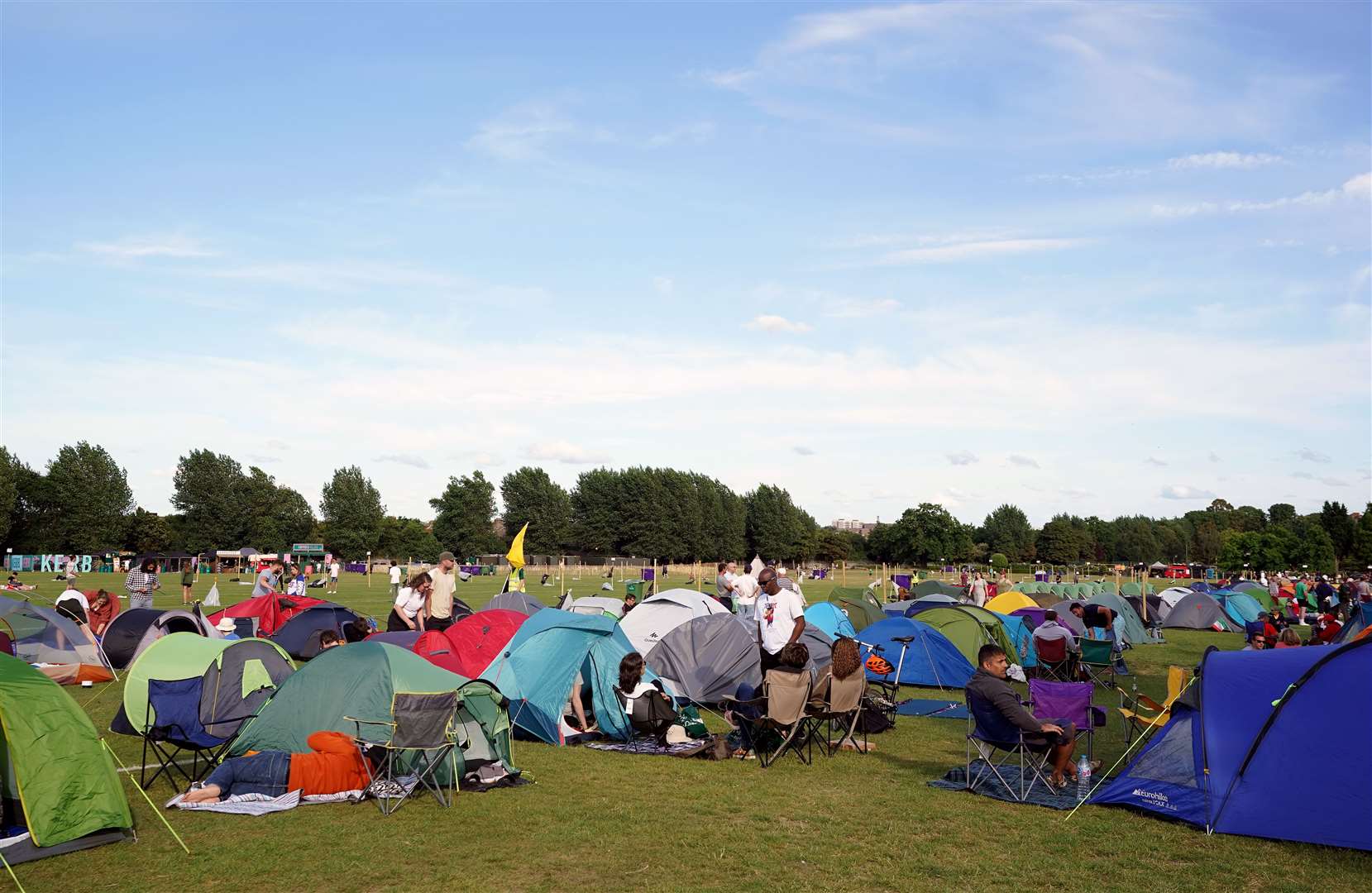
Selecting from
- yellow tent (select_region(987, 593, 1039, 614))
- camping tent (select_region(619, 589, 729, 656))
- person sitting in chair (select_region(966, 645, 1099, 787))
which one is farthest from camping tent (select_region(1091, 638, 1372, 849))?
yellow tent (select_region(987, 593, 1039, 614))

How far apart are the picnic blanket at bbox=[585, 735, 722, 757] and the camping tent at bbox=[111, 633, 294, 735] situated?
11.5ft

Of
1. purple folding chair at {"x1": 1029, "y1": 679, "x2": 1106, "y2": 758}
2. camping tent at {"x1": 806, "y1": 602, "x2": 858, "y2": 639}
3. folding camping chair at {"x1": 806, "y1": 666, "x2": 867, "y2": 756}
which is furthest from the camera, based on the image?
camping tent at {"x1": 806, "y1": 602, "x2": 858, "y2": 639}

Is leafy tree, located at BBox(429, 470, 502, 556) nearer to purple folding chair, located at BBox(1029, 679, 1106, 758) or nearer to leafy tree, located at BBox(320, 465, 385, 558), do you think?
leafy tree, located at BBox(320, 465, 385, 558)

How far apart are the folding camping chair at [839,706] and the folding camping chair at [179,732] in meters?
5.59

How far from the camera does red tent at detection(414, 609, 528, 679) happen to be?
41.5 feet

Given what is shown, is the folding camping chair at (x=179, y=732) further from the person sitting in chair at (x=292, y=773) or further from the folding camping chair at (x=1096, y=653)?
the folding camping chair at (x=1096, y=653)

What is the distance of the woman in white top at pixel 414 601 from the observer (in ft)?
47.1

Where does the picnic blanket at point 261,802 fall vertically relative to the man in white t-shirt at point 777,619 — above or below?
below

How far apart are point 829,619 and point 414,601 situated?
731 cm

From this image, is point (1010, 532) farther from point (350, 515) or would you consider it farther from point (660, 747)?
point (660, 747)

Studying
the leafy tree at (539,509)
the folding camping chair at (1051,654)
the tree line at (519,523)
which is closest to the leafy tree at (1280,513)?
the tree line at (519,523)

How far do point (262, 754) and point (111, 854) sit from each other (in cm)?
177

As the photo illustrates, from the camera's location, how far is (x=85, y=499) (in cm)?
7719

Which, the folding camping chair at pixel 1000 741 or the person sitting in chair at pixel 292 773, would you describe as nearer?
the person sitting in chair at pixel 292 773
